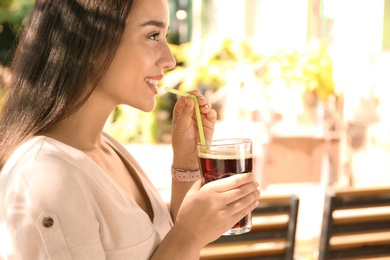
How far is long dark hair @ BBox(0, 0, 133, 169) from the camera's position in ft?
3.58

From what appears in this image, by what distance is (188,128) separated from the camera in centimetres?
141

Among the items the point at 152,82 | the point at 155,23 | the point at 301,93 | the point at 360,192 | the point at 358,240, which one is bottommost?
the point at 358,240

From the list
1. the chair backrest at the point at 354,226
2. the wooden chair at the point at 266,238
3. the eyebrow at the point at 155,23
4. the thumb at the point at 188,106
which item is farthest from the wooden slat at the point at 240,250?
the eyebrow at the point at 155,23

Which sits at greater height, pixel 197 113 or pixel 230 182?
pixel 197 113

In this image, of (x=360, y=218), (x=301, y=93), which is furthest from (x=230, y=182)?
(x=301, y=93)

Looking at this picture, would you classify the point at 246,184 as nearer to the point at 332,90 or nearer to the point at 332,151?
the point at 332,90

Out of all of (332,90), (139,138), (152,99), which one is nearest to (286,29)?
(139,138)

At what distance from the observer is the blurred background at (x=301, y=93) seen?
4.76m

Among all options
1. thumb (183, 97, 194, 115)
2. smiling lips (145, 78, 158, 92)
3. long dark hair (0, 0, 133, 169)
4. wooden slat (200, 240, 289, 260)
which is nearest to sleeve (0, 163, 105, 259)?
long dark hair (0, 0, 133, 169)

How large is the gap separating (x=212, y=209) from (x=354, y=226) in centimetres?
119

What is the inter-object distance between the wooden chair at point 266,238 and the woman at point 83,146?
2.32 feet

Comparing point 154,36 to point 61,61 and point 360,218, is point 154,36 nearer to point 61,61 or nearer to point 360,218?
point 61,61

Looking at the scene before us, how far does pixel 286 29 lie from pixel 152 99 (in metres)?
6.96

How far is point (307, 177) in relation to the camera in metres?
6.89
